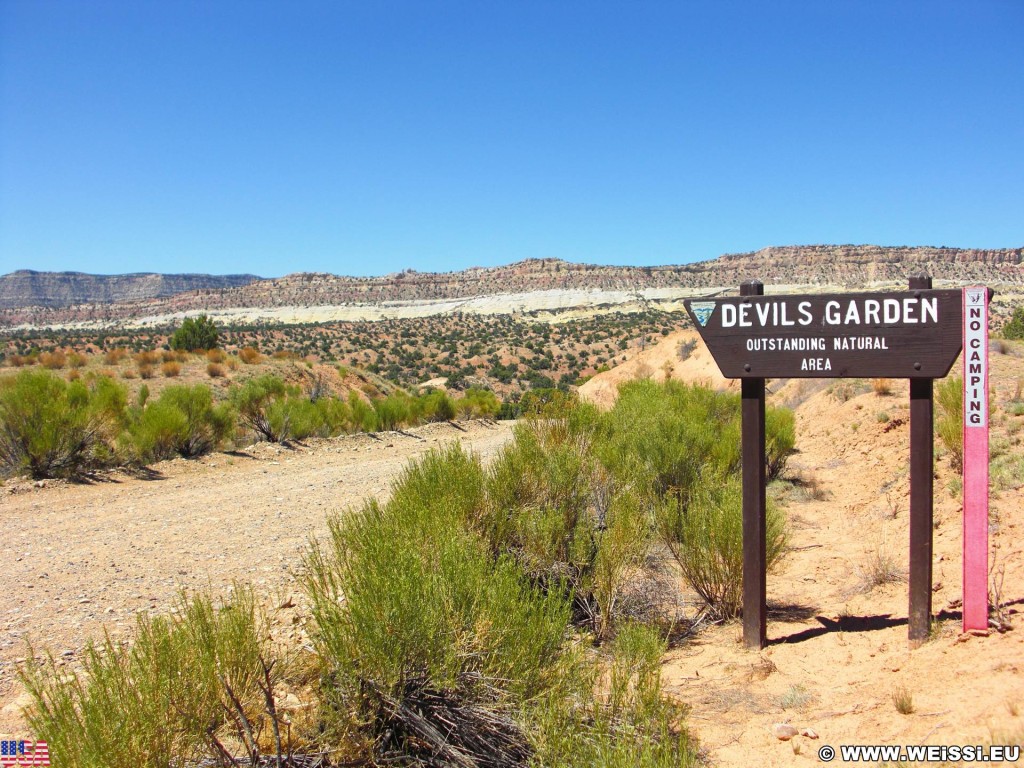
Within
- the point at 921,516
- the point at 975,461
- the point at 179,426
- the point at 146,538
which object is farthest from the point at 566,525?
the point at 179,426

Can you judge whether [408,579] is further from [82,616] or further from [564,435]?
[564,435]

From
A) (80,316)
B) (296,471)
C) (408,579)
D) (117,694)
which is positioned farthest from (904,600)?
(80,316)

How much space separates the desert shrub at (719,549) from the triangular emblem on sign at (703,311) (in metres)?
1.82

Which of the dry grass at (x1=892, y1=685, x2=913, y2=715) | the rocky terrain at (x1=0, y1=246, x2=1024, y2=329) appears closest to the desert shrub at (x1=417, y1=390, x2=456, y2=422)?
the dry grass at (x1=892, y1=685, x2=913, y2=715)

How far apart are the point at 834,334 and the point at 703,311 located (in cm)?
102

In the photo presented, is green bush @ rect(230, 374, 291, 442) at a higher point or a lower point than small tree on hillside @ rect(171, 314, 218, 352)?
lower

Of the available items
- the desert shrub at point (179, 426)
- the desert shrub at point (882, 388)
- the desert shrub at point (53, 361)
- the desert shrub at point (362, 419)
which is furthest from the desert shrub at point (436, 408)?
the desert shrub at point (53, 361)

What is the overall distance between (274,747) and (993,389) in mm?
12542

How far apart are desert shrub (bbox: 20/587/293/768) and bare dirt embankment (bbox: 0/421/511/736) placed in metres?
1.26

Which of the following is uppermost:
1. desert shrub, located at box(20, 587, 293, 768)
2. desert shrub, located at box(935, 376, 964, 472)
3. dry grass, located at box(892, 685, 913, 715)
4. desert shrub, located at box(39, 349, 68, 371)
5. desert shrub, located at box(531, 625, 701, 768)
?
desert shrub, located at box(39, 349, 68, 371)

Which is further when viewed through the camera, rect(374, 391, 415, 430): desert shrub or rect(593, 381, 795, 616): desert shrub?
rect(374, 391, 415, 430): desert shrub

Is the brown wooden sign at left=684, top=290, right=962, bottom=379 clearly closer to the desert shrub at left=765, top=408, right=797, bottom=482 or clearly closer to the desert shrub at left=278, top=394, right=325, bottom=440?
the desert shrub at left=765, top=408, right=797, bottom=482

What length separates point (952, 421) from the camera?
31.6 feet

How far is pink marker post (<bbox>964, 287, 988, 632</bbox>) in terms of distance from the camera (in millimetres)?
4980
